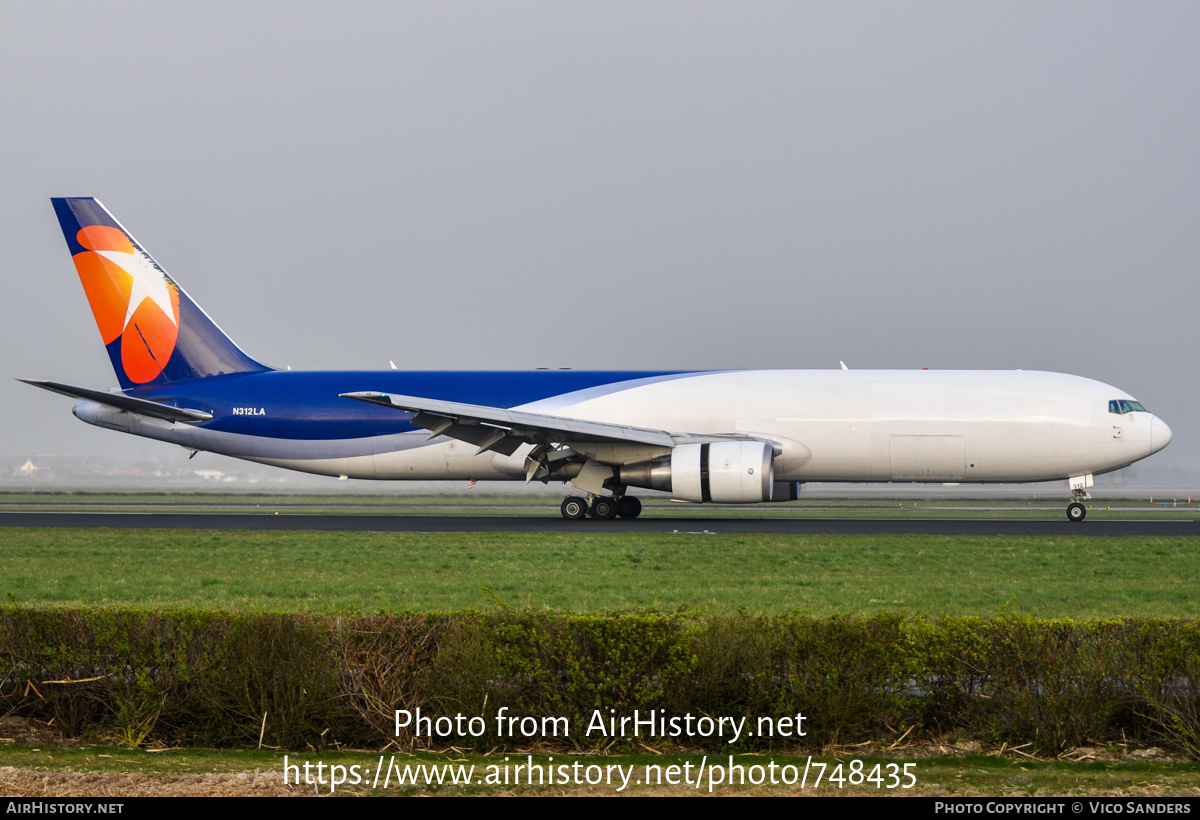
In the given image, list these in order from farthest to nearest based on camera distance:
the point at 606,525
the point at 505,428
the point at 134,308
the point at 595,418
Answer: the point at 134,308, the point at 595,418, the point at 505,428, the point at 606,525

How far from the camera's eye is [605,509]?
29.1m

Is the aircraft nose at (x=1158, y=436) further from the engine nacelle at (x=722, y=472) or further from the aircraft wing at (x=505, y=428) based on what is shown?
the aircraft wing at (x=505, y=428)

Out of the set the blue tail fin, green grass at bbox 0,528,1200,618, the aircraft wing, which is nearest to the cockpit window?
green grass at bbox 0,528,1200,618

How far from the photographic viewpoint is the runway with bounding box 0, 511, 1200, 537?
82.4 ft

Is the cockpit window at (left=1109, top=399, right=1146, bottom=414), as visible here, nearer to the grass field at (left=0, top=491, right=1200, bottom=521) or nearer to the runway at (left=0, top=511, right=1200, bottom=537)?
the runway at (left=0, top=511, right=1200, bottom=537)

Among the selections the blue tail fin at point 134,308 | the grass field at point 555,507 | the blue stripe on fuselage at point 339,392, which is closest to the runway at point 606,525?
the blue stripe on fuselage at point 339,392

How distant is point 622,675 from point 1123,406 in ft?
85.9

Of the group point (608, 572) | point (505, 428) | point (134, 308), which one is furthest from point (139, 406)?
point (608, 572)

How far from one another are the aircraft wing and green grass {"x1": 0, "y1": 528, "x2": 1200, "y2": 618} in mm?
4377

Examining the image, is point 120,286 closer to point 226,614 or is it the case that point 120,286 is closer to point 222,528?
point 222,528

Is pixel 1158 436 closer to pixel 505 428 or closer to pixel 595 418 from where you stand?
pixel 595 418

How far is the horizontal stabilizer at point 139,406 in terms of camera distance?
1193 inches

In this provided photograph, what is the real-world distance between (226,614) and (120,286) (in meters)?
29.3
